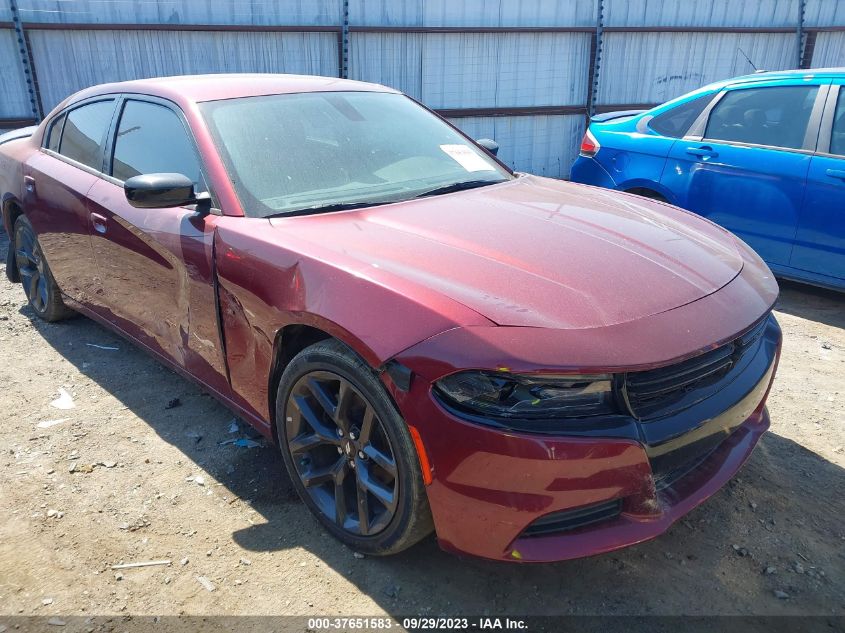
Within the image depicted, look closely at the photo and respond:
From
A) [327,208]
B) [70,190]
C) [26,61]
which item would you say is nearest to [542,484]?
[327,208]

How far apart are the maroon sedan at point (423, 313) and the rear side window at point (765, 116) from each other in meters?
2.33

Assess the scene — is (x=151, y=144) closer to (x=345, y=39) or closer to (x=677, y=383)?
(x=677, y=383)

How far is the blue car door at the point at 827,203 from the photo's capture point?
4520mm

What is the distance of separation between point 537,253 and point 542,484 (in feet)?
2.74

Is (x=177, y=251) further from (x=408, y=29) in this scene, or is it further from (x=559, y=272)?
(x=408, y=29)

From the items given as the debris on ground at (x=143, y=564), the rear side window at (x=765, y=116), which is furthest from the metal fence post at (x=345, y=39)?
the debris on ground at (x=143, y=564)

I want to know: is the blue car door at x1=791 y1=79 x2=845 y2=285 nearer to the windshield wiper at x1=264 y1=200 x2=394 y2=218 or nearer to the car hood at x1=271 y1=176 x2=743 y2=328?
the car hood at x1=271 y1=176 x2=743 y2=328

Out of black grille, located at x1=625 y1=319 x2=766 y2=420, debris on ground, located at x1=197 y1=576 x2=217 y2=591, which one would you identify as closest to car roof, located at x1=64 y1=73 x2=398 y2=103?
debris on ground, located at x1=197 y1=576 x2=217 y2=591

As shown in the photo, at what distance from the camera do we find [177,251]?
2832 mm

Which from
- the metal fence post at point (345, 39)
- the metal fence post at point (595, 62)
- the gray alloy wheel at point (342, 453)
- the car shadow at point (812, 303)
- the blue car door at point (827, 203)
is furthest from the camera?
the metal fence post at point (595, 62)

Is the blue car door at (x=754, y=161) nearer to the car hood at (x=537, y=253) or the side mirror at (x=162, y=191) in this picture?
the car hood at (x=537, y=253)

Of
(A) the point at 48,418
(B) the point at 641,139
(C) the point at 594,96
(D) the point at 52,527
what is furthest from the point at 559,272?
(C) the point at 594,96

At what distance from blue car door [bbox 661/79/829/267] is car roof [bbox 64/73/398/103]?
284 centimetres

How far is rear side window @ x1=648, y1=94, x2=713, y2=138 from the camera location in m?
5.34
